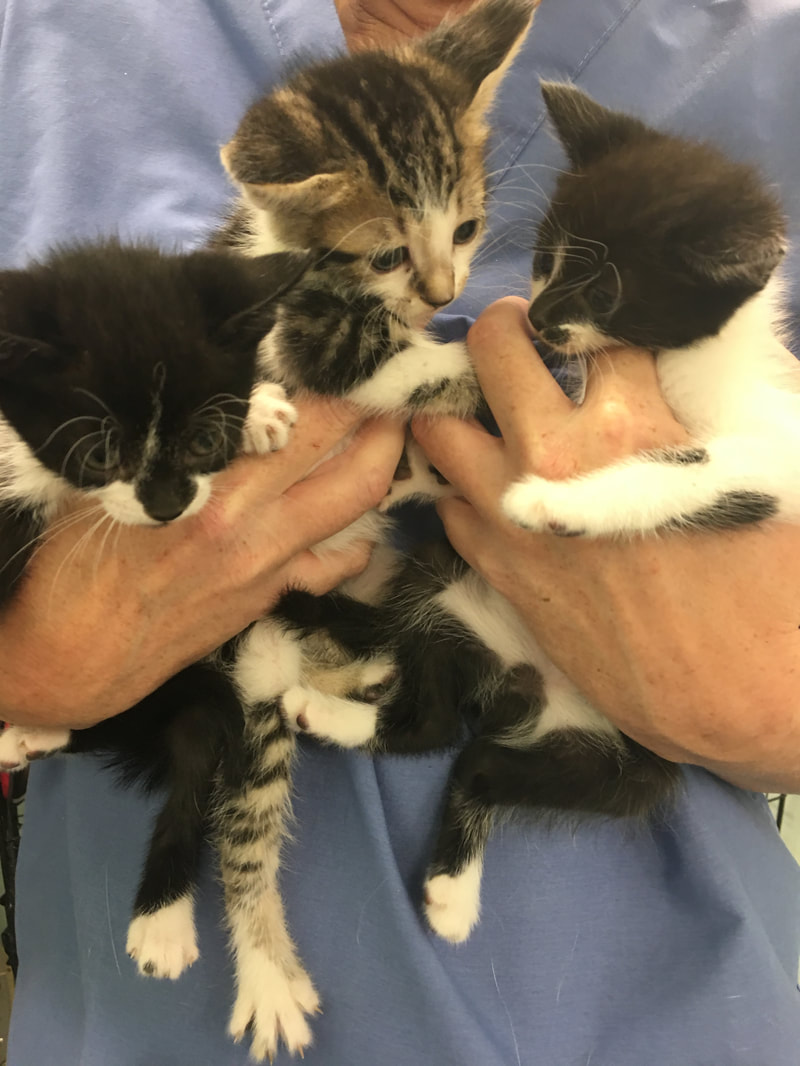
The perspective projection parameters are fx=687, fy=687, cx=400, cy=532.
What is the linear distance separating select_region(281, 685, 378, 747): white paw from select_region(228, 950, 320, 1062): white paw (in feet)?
1.13

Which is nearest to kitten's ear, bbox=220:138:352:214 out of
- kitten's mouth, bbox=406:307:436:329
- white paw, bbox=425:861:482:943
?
kitten's mouth, bbox=406:307:436:329

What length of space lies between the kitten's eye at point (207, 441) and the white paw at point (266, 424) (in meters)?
0.07

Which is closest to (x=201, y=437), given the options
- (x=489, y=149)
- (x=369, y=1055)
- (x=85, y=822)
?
(x=85, y=822)

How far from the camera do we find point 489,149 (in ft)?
4.30

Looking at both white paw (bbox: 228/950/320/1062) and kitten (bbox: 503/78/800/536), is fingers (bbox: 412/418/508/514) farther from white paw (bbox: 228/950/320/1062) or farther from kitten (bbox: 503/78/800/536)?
white paw (bbox: 228/950/320/1062)

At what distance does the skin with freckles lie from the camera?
0.96 meters

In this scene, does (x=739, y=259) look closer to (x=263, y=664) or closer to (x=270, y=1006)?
(x=263, y=664)

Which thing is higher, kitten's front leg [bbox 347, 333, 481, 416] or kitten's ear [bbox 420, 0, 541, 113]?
kitten's ear [bbox 420, 0, 541, 113]

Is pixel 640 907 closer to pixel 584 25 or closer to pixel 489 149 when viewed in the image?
pixel 489 149

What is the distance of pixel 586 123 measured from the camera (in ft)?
3.84

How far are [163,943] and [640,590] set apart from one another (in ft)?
2.94

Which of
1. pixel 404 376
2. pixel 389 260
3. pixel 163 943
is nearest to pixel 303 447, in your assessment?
pixel 404 376

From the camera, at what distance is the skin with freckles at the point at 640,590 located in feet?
3.13

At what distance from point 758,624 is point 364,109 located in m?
0.96
